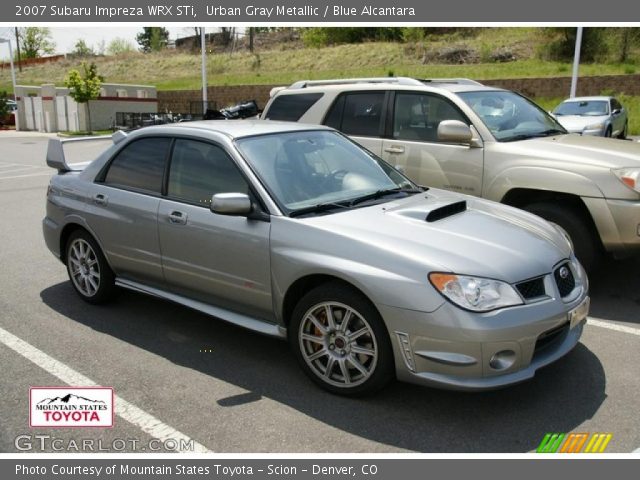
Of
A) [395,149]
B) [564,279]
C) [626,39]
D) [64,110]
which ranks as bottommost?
[64,110]

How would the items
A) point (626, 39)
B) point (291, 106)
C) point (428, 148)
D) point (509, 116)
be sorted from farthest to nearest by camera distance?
1. point (626, 39)
2. point (291, 106)
3. point (509, 116)
4. point (428, 148)

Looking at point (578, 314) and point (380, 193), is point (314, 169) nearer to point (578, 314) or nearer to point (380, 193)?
point (380, 193)

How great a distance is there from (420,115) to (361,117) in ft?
2.31

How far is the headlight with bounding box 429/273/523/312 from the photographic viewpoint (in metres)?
3.39

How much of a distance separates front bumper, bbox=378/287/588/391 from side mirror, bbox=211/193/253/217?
112 centimetres

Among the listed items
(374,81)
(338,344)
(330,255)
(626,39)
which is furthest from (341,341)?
(626,39)

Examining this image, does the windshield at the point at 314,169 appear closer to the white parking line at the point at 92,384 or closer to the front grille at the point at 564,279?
the front grille at the point at 564,279

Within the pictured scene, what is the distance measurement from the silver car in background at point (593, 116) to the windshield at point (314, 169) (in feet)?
41.7

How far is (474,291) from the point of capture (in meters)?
3.42

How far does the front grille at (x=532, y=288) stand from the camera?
3.55 meters

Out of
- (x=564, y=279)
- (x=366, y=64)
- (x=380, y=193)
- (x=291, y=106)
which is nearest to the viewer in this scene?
(x=564, y=279)

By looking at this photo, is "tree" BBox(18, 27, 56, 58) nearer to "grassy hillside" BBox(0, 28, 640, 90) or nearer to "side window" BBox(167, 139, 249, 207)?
"grassy hillside" BBox(0, 28, 640, 90)

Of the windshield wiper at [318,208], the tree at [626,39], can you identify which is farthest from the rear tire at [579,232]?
the tree at [626,39]

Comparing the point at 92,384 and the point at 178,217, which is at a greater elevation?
the point at 178,217
